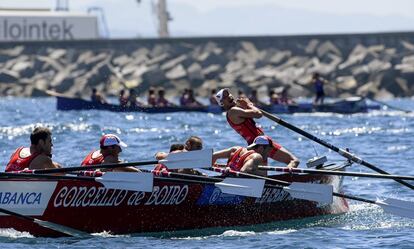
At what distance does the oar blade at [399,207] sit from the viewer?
1586cm

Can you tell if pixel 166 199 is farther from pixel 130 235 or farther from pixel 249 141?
pixel 249 141

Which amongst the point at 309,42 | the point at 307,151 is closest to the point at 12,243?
the point at 307,151

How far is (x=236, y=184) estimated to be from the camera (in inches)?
611

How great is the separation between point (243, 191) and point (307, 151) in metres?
12.7

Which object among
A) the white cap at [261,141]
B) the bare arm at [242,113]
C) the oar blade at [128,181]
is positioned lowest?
the oar blade at [128,181]

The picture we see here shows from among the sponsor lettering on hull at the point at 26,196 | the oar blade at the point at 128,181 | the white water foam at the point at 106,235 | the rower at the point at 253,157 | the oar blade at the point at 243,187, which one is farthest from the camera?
the rower at the point at 253,157

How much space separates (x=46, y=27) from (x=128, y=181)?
7896 cm

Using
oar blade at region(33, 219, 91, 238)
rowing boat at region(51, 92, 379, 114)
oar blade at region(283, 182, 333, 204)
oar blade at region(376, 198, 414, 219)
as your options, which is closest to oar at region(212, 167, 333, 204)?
oar blade at region(283, 182, 333, 204)

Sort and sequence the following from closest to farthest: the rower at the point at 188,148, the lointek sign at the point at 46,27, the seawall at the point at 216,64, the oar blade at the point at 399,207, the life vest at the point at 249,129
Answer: the oar blade at the point at 399,207 < the rower at the point at 188,148 < the life vest at the point at 249,129 < the seawall at the point at 216,64 < the lointek sign at the point at 46,27

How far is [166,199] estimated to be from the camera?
15539 mm

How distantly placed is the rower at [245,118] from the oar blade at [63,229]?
11.8 feet

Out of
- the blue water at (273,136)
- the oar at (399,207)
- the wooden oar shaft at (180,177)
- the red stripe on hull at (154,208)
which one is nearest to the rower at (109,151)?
the wooden oar shaft at (180,177)

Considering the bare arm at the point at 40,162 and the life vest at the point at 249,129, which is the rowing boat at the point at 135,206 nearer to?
the bare arm at the point at 40,162

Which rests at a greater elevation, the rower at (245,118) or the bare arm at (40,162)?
the rower at (245,118)
